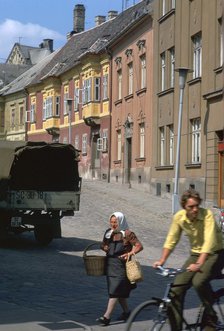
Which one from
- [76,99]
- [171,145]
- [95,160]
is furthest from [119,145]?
[76,99]

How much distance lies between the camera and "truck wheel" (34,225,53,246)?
18569 millimetres

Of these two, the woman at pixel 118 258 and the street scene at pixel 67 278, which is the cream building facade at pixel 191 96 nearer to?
the street scene at pixel 67 278

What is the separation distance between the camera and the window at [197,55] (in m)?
30.1

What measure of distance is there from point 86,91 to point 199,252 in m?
41.0

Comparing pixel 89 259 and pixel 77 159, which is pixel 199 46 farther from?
pixel 89 259

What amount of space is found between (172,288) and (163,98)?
27.5 metres

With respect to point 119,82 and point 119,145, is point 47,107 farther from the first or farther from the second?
point 119,145

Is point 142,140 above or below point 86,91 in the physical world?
below

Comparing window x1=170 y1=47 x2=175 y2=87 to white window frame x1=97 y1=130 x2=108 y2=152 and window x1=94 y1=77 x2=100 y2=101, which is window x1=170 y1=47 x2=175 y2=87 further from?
window x1=94 y1=77 x2=100 y2=101

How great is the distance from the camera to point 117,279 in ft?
30.2

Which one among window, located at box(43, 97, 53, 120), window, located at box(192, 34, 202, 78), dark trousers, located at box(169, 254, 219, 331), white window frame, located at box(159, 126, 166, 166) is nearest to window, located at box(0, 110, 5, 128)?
window, located at box(43, 97, 53, 120)

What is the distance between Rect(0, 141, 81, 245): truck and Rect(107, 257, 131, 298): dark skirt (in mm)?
8438

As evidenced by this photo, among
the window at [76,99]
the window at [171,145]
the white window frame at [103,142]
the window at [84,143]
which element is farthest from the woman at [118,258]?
the window at [76,99]

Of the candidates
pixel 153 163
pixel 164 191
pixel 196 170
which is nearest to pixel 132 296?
pixel 196 170
